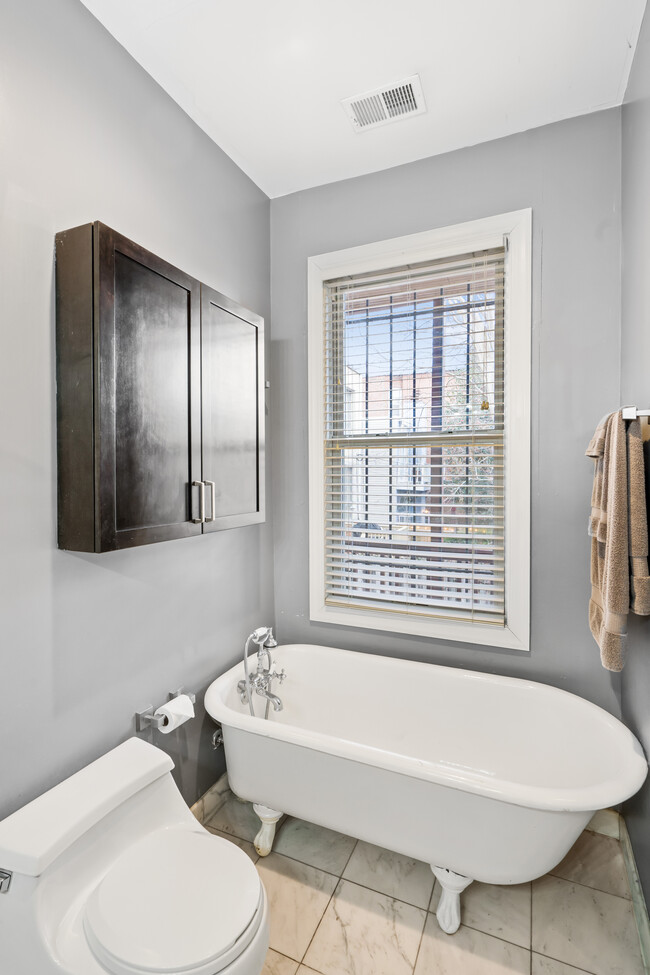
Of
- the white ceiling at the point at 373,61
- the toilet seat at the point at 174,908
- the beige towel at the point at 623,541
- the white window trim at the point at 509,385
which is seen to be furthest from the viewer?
the white window trim at the point at 509,385

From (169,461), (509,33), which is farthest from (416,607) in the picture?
(509,33)

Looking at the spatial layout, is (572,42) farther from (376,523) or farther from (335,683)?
(335,683)

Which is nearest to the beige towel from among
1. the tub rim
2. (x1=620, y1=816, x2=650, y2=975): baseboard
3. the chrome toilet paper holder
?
the tub rim

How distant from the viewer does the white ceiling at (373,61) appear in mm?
1449

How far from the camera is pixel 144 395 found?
1.37 m

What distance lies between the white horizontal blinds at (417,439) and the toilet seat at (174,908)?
1219 millimetres

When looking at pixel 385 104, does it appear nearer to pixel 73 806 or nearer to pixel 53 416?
pixel 53 416

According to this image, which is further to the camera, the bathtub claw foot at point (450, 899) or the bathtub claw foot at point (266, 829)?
the bathtub claw foot at point (266, 829)

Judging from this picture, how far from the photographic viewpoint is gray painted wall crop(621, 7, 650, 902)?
147cm

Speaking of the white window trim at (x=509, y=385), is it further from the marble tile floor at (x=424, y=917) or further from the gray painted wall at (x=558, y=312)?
the marble tile floor at (x=424, y=917)

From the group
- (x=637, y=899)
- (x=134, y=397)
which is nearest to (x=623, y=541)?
(x=637, y=899)

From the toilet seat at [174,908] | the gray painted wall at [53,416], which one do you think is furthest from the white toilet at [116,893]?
the gray painted wall at [53,416]

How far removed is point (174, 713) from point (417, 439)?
1.46 m

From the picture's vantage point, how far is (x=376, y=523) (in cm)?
228
